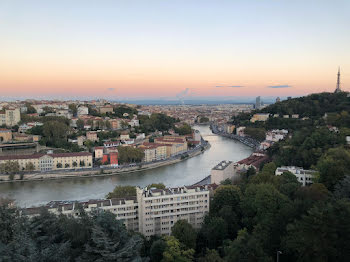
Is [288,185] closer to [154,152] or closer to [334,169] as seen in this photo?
[334,169]

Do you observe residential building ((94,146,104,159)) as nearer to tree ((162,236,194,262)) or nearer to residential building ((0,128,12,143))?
residential building ((0,128,12,143))

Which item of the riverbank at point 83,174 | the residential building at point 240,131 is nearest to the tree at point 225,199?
the riverbank at point 83,174

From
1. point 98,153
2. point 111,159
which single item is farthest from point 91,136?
point 111,159

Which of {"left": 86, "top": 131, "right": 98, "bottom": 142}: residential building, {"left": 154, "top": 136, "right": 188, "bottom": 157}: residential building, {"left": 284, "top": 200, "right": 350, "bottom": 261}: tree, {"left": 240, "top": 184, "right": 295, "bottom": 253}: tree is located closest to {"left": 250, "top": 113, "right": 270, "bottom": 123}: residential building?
{"left": 154, "top": 136, "right": 188, "bottom": 157}: residential building

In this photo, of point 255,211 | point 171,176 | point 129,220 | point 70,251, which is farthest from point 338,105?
point 70,251

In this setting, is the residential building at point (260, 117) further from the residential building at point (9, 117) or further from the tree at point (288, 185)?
the tree at point (288, 185)

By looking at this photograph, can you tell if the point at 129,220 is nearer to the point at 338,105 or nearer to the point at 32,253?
the point at 32,253
